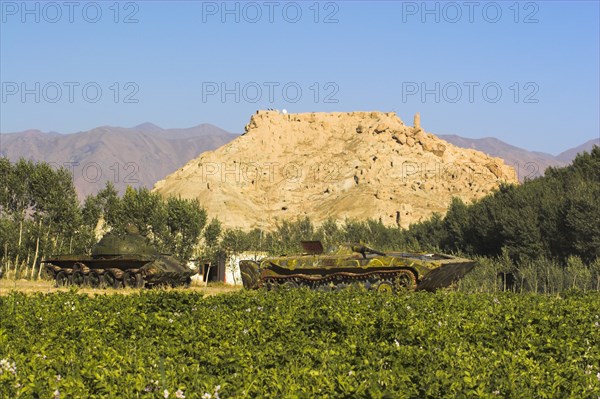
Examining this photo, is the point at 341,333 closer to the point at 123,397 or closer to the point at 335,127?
the point at 123,397

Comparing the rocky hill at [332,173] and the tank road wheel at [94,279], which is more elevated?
the rocky hill at [332,173]

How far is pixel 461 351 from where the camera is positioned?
38.9 ft

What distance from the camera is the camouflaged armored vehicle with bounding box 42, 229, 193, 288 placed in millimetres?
34250

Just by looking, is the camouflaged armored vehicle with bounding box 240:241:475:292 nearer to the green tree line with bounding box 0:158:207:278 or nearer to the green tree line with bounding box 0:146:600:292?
the green tree line with bounding box 0:146:600:292

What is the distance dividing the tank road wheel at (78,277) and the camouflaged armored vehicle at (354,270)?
823cm

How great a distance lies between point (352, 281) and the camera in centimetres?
2891

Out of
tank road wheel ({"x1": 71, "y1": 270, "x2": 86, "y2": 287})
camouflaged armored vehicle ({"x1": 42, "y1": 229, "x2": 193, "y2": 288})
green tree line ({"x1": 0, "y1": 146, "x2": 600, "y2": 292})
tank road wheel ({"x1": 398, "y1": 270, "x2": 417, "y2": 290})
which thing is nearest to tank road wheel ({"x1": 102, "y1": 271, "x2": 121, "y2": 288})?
A: camouflaged armored vehicle ({"x1": 42, "y1": 229, "x2": 193, "y2": 288})

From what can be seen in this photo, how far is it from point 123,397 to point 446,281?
73.1 feet

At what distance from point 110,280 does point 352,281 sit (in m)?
11.4

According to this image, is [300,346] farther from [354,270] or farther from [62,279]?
[62,279]

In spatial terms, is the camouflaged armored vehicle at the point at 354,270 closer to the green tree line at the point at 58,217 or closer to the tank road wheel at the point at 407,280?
the tank road wheel at the point at 407,280

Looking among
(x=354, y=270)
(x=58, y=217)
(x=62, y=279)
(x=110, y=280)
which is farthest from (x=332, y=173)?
(x=354, y=270)

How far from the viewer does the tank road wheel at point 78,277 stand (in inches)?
1394

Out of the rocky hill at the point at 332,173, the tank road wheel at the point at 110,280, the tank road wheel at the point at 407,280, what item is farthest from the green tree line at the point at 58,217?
the rocky hill at the point at 332,173
